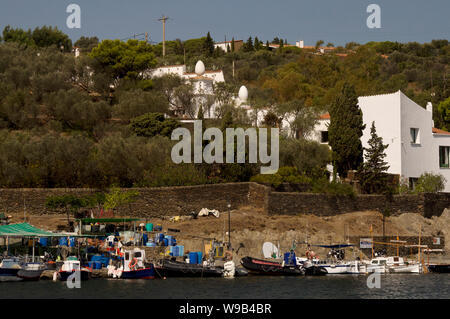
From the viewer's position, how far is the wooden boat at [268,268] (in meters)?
49.2

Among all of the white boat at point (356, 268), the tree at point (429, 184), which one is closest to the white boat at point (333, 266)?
the white boat at point (356, 268)

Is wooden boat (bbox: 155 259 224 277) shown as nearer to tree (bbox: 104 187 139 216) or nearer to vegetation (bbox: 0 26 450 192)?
tree (bbox: 104 187 139 216)

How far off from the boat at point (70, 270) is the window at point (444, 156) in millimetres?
35272

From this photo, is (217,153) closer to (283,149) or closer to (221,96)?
(283,149)

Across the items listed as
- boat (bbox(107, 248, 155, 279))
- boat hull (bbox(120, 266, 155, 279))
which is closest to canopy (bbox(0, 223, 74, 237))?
boat (bbox(107, 248, 155, 279))

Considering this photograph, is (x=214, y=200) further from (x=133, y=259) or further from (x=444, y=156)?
(x=444, y=156)

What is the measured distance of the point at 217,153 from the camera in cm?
6022

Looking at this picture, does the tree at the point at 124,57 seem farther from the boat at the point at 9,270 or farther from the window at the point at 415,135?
the boat at the point at 9,270

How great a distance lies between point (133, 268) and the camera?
1826 inches

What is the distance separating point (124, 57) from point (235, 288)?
49.4 meters

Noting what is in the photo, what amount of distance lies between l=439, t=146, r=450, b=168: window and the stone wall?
29.4 feet

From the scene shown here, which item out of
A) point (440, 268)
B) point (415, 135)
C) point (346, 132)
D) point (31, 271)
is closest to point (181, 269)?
point (31, 271)

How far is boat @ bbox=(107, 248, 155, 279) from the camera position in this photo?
4625 cm
